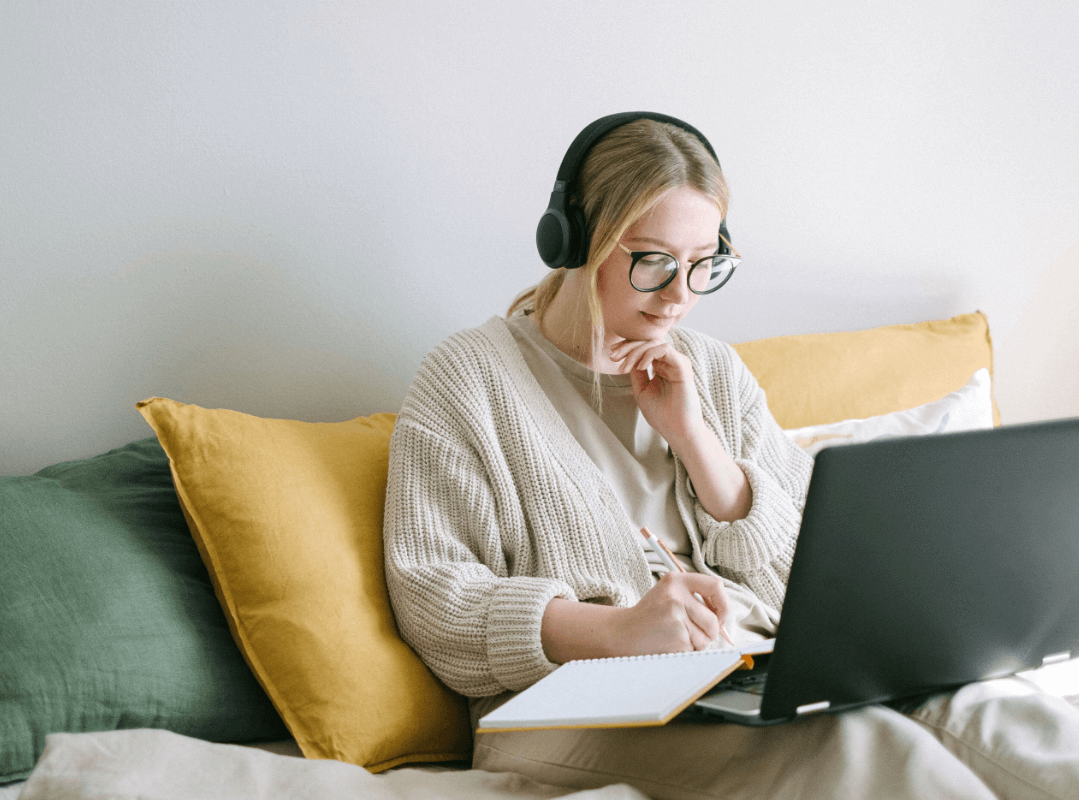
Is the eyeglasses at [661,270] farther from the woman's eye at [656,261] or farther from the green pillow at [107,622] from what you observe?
the green pillow at [107,622]

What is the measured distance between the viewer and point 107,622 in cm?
96

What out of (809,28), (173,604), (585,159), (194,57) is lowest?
(173,604)

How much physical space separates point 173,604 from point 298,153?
2.29ft

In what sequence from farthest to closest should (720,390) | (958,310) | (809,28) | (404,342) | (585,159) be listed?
(958,310), (809,28), (404,342), (720,390), (585,159)

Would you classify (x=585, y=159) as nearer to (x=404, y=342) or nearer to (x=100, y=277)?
(x=404, y=342)

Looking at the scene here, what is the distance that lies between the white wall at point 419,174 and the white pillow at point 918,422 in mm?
371

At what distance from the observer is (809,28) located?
183 centimetres

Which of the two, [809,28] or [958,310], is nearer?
[809,28]

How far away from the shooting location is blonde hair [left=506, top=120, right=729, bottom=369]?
1.13 meters

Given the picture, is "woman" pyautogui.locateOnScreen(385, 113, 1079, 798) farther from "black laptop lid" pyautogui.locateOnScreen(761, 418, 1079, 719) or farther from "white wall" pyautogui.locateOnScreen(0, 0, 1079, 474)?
"white wall" pyautogui.locateOnScreen(0, 0, 1079, 474)

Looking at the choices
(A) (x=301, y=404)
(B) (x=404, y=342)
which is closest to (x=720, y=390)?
(B) (x=404, y=342)

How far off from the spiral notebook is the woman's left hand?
43cm

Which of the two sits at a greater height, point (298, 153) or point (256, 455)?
point (298, 153)

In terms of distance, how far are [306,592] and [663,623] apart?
42cm
